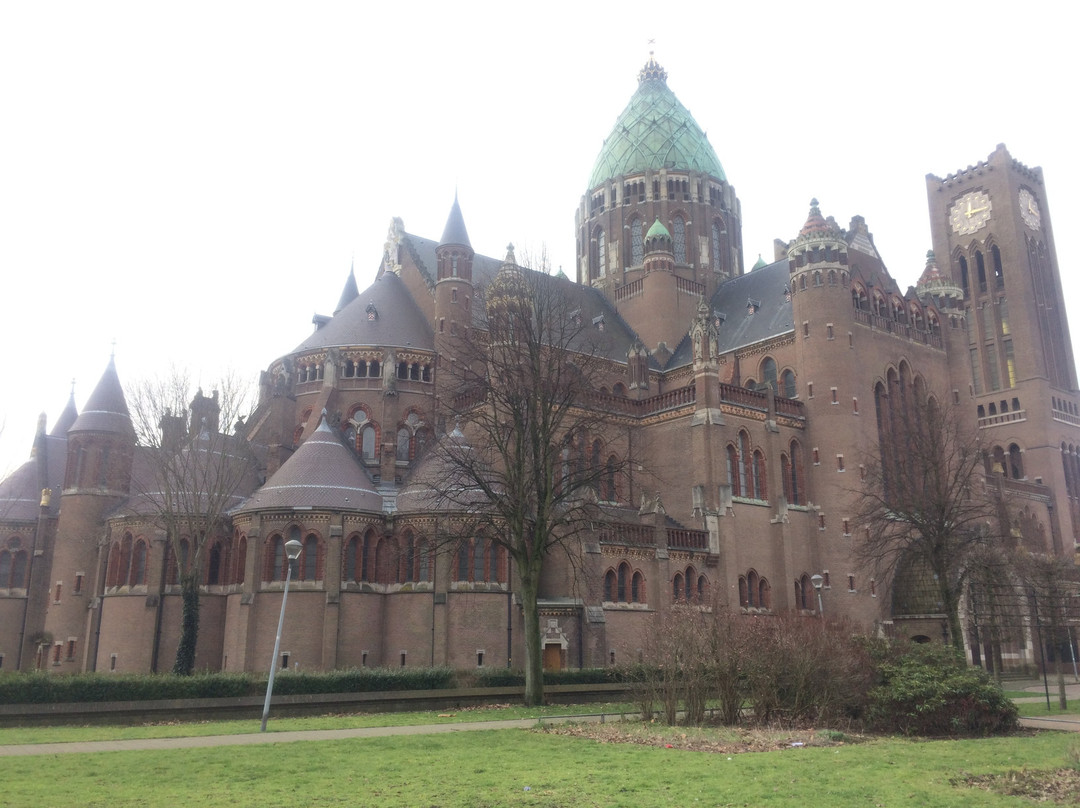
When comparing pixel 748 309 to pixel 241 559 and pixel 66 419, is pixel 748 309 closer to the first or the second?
pixel 241 559

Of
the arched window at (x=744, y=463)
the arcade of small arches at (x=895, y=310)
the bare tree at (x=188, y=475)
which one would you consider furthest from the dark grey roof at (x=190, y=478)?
the arcade of small arches at (x=895, y=310)

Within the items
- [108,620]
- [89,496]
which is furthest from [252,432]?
[108,620]

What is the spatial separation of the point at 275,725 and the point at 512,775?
1195 centimetres

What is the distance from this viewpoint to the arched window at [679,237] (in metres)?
72.5

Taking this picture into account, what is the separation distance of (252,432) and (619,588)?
25.3m

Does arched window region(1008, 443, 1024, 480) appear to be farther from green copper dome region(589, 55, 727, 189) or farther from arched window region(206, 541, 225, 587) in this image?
arched window region(206, 541, 225, 587)

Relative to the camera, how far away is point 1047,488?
73.8 m

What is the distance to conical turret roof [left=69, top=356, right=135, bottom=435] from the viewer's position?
52219mm

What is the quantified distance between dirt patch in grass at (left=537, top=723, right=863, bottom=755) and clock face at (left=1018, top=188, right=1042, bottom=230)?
7663cm

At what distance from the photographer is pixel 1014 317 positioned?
3226 inches

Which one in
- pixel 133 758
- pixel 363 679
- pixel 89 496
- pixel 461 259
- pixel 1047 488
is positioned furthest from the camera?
pixel 1047 488

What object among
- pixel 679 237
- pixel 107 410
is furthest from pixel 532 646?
pixel 679 237

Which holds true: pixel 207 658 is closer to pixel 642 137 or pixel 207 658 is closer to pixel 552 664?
pixel 552 664

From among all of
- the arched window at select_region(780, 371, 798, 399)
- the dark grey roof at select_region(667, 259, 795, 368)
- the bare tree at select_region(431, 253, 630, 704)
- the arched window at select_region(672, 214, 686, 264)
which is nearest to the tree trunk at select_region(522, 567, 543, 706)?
the bare tree at select_region(431, 253, 630, 704)
